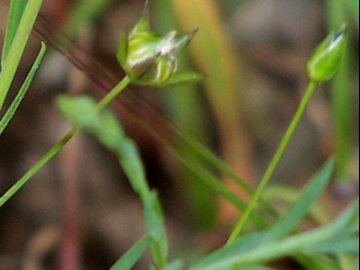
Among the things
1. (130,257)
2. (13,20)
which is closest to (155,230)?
(130,257)

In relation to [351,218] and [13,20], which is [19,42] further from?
[351,218]

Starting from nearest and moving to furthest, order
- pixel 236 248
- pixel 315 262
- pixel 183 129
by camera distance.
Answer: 1. pixel 236 248
2. pixel 315 262
3. pixel 183 129

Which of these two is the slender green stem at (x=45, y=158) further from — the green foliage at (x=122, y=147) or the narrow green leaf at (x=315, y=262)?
the narrow green leaf at (x=315, y=262)

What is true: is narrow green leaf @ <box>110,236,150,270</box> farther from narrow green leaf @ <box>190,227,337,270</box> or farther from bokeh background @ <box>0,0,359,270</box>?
bokeh background @ <box>0,0,359,270</box>

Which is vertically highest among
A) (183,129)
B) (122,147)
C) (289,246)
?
(183,129)

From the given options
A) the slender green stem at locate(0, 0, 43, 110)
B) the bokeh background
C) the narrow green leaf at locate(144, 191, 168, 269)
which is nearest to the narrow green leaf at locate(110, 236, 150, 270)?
the narrow green leaf at locate(144, 191, 168, 269)

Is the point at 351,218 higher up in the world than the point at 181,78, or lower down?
lower down

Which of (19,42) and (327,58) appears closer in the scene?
(19,42)

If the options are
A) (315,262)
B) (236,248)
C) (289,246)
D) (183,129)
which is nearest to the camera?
(289,246)

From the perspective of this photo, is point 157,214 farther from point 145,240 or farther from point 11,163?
point 11,163
